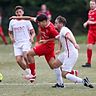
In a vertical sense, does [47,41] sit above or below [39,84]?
above

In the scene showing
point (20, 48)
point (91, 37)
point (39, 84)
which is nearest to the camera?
point (39, 84)

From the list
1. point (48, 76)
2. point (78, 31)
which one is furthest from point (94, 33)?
point (78, 31)

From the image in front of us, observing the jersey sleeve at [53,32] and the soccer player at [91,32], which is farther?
the soccer player at [91,32]

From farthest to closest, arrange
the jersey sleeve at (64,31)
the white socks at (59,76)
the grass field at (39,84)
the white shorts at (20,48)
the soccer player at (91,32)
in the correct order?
1. the soccer player at (91,32)
2. the white shorts at (20,48)
3. the white socks at (59,76)
4. the jersey sleeve at (64,31)
5. the grass field at (39,84)

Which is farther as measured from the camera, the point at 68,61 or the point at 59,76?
the point at 59,76

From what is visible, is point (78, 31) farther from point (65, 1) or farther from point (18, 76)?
point (18, 76)

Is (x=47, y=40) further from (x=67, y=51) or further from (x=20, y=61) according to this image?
(x=20, y=61)

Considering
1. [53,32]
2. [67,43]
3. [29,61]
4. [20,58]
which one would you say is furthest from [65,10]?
[67,43]

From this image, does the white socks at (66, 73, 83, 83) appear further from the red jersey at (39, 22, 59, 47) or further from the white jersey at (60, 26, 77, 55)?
the red jersey at (39, 22, 59, 47)

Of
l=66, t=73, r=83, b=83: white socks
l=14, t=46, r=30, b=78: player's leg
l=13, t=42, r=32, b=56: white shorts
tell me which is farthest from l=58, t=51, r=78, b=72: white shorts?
l=13, t=42, r=32, b=56: white shorts

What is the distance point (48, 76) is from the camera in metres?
17.6

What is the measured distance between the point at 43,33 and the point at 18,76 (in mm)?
2591

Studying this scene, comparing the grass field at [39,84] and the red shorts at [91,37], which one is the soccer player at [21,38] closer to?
the grass field at [39,84]

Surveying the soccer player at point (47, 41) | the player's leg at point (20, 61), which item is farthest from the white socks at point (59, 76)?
the player's leg at point (20, 61)
